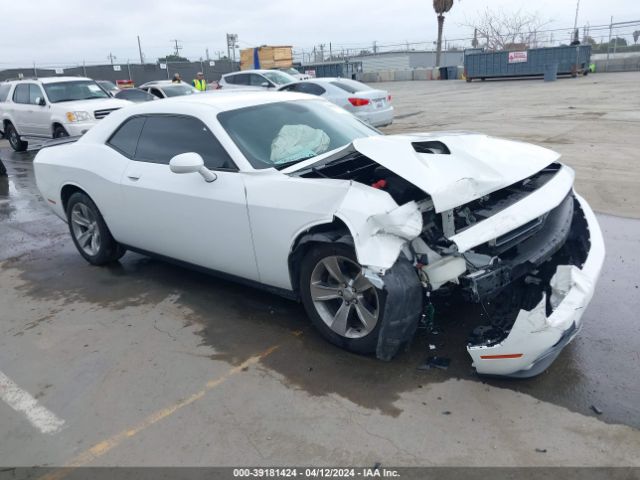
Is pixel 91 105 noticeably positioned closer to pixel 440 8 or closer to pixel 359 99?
pixel 359 99

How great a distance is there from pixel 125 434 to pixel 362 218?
5.94 ft

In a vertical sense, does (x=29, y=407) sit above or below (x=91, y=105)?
below

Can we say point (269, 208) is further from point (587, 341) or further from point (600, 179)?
point (600, 179)

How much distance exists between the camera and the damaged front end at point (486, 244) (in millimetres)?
3025

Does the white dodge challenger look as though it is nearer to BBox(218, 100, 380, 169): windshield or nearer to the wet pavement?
BBox(218, 100, 380, 169): windshield

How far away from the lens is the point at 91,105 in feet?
41.1

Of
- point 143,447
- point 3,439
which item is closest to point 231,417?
point 143,447

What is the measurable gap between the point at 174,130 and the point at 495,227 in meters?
2.75

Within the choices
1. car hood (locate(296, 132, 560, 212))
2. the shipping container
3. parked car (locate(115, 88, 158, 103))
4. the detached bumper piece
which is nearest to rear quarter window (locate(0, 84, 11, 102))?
parked car (locate(115, 88, 158, 103))

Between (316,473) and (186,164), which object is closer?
(316,473)

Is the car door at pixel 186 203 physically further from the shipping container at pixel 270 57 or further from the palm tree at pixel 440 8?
the palm tree at pixel 440 8

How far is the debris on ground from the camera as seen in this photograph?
3418mm

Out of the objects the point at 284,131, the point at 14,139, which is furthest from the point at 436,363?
the point at 14,139

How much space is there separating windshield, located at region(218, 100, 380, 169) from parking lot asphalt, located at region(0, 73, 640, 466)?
123 cm
